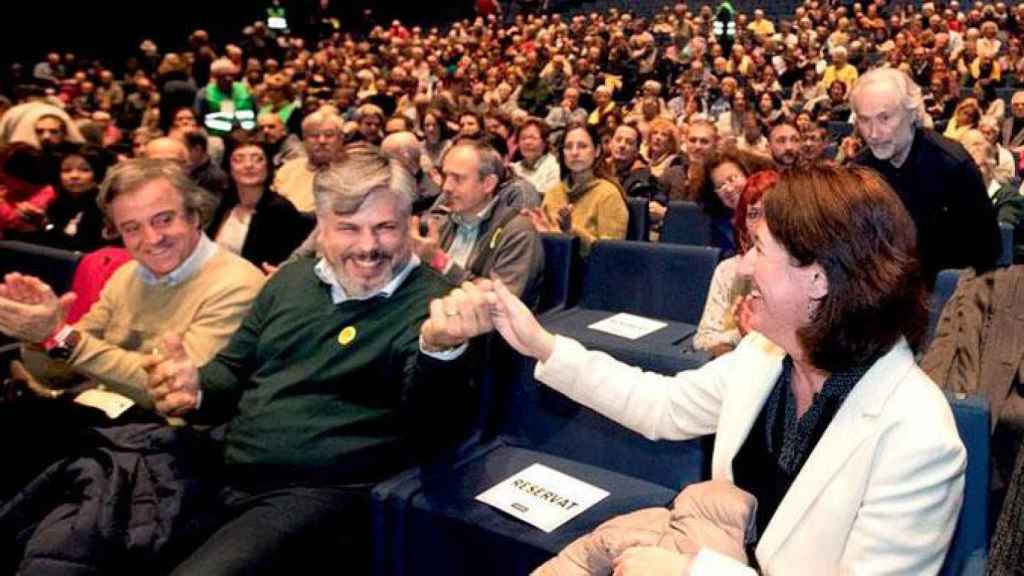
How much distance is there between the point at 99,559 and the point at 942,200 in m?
2.85

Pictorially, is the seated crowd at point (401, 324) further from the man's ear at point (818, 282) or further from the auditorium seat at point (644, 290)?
the auditorium seat at point (644, 290)

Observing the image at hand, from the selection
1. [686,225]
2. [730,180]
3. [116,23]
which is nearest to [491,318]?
[730,180]

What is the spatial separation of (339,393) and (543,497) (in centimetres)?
56

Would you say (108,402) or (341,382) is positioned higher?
(341,382)

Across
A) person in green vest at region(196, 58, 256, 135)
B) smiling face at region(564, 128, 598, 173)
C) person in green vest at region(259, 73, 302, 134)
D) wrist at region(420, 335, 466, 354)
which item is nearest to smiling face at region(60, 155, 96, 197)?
smiling face at region(564, 128, 598, 173)

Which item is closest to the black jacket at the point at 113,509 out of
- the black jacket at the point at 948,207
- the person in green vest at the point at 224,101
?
the black jacket at the point at 948,207

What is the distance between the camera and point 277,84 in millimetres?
8664

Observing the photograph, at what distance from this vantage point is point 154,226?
2.43m

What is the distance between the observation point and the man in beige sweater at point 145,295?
233cm

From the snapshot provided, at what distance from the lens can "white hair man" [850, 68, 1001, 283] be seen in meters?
3.05

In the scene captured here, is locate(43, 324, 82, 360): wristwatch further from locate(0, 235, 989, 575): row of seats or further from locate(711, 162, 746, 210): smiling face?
locate(711, 162, 746, 210): smiling face

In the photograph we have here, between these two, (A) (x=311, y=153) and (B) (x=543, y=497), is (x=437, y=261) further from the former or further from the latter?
(A) (x=311, y=153)

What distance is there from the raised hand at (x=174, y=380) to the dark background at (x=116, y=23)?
14923 millimetres

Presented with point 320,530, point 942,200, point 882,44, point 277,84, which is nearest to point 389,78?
point 277,84
